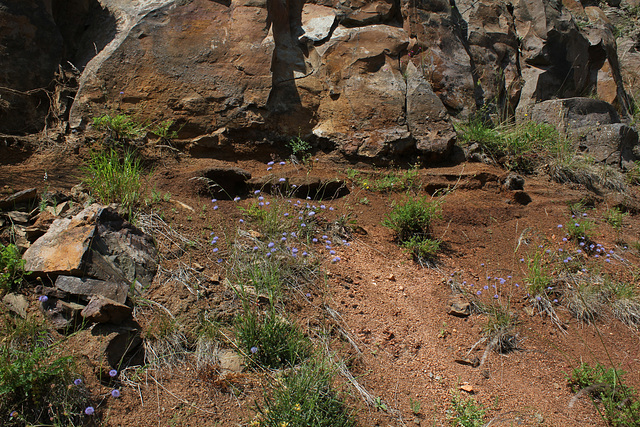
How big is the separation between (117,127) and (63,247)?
1846 millimetres

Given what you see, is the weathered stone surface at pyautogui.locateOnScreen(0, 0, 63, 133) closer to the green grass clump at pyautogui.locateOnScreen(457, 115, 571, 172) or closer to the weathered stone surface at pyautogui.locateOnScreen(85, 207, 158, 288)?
the weathered stone surface at pyautogui.locateOnScreen(85, 207, 158, 288)

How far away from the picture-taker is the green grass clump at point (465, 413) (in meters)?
2.33

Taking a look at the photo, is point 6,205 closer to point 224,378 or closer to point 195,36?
point 224,378

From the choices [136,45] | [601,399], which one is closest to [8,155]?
[136,45]

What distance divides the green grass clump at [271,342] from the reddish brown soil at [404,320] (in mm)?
126

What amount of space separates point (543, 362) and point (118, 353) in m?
2.61

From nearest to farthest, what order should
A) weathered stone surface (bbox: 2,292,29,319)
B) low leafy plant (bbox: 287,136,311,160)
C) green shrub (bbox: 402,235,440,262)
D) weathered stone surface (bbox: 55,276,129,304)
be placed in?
weathered stone surface (bbox: 2,292,29,319) < weathered stone surface (bbox: 55,276,129,304) < green shrub (bbox: 402,235,440,262) < low leafy plant (bbox: 287,136,311,160)

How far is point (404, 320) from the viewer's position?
3.10 metres

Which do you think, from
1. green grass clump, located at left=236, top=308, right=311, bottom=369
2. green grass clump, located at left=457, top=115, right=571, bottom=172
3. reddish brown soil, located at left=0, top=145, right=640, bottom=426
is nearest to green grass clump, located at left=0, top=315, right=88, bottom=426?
reddish brown soil, located at left=0, top=145, right=640, bottom=426

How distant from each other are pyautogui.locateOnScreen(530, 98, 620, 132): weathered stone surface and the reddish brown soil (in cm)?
221

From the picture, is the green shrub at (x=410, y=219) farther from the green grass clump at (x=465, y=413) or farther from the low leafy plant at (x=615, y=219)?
the low leafy plant at (x=615, y=219)

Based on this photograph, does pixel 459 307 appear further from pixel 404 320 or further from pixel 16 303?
pixel 16 303

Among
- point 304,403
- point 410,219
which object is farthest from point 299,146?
point 304,403

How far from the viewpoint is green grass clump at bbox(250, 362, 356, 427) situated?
6.79ft
